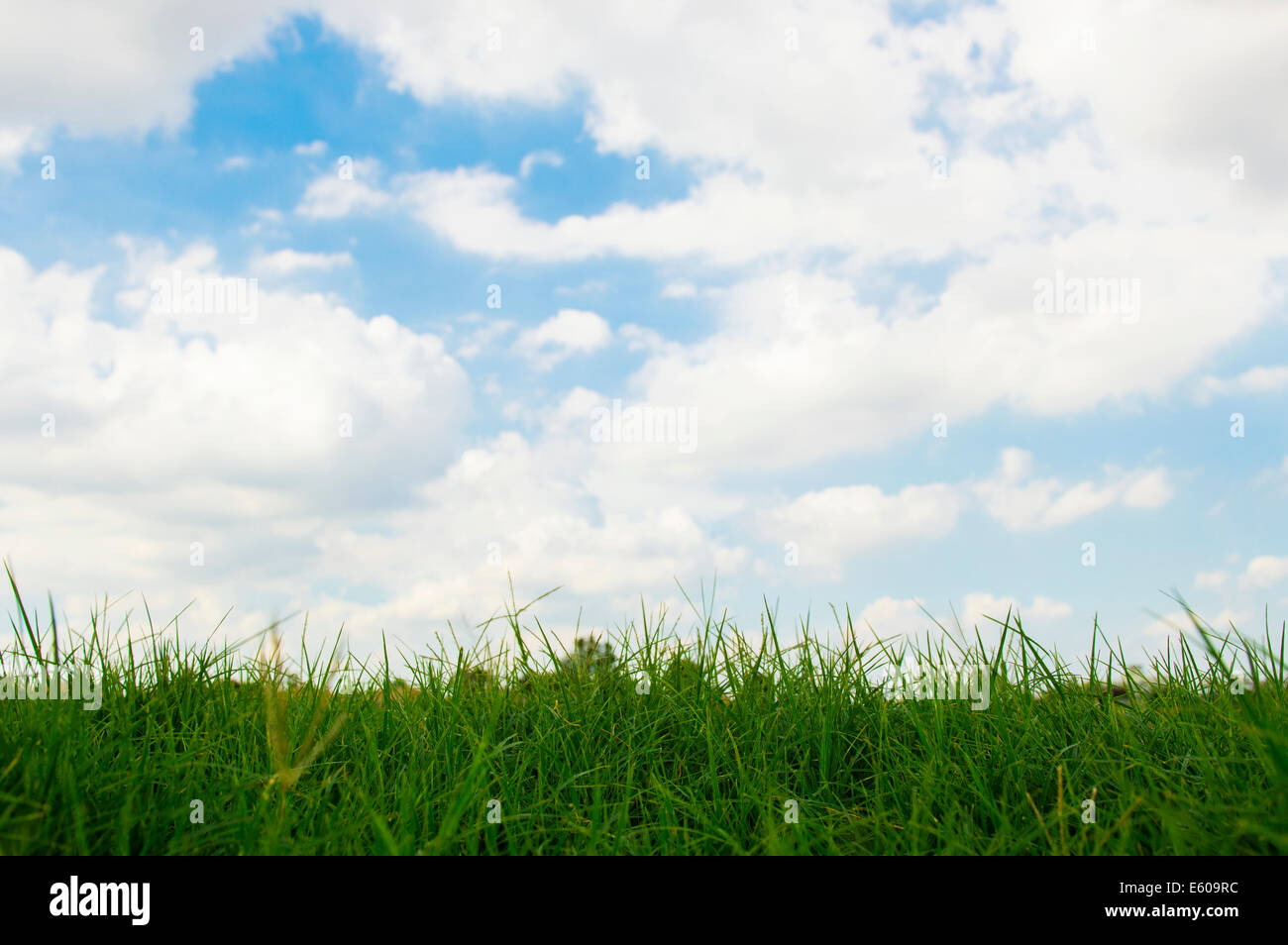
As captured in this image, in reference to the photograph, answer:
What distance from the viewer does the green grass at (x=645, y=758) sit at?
3.10 m

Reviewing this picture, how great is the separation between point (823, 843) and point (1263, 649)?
246 cm

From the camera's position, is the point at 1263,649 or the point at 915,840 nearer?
the point at 915,840

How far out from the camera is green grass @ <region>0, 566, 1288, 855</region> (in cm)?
310

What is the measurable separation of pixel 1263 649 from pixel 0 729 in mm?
5526

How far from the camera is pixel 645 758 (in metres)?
3.95

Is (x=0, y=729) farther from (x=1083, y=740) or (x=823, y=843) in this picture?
(x=1083, y=740)

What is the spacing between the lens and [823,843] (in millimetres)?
3344

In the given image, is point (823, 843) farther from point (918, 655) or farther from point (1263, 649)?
point (1263, 649)

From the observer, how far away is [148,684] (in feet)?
14.3
